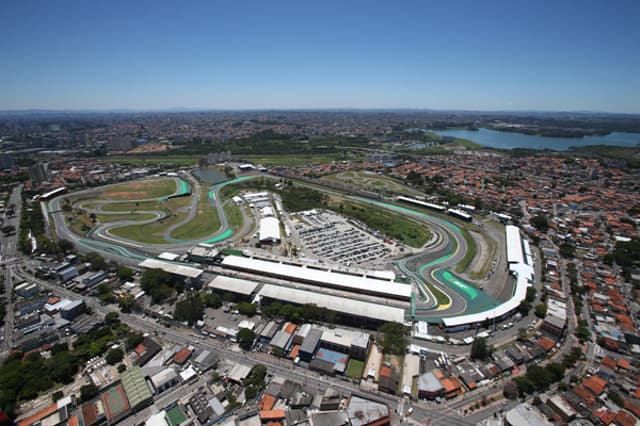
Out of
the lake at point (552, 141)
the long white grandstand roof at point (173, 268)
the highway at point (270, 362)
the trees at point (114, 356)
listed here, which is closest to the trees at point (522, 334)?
the highway at point (270, 362)

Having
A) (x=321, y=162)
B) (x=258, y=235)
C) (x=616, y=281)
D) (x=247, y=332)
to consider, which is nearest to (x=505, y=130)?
(x=321, y=162)

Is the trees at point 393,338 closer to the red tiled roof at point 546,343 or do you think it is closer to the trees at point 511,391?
the trees at point 511,391

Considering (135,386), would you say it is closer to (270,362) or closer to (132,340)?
(132,340)

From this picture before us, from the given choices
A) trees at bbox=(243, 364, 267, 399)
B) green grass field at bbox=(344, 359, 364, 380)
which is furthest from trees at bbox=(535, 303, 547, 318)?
trees at bbox=(243, 364, 267, 399)

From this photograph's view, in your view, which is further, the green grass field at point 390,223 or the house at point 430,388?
the green grass field at point 390,223

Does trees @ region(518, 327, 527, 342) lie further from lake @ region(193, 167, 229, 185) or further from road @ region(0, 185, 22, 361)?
lake @ region(193, 167, 229, 185)
